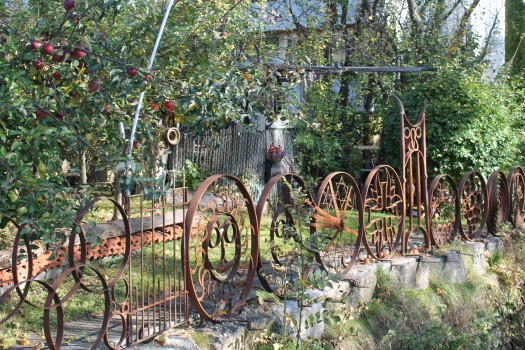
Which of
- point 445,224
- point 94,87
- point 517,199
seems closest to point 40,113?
point 94,87

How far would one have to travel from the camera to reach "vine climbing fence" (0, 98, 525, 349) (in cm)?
354

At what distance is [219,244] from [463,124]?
5521mm

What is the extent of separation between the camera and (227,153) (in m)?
10.9

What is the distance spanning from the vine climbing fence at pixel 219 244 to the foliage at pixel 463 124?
3.70 feet

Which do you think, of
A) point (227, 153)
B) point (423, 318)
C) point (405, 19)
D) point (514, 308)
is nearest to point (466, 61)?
point (405, 19)

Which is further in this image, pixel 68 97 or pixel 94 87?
pixel 68 97

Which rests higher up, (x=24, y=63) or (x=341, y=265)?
(x=24, y=63)

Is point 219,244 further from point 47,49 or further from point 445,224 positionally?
point 47,49

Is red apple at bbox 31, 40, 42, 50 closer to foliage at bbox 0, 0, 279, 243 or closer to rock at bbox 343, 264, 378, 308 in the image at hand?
foliage at bbox 0, 0, 279, 243

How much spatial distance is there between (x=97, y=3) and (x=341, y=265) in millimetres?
2952

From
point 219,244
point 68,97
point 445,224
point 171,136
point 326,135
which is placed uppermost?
point 326,135

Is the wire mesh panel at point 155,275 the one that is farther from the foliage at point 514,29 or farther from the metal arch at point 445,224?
the foliage at point 514,29

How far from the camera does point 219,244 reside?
6.48m

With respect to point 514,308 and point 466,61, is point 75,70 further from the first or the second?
point 466,61
